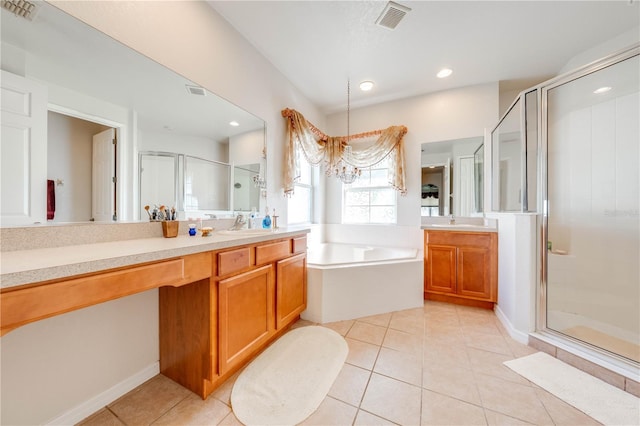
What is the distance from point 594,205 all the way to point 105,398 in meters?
4.01

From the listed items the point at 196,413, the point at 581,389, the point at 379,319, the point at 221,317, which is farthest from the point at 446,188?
the point at 196,413

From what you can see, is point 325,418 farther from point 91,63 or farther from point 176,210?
point 91,63

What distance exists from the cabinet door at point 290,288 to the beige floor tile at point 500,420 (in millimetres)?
1312

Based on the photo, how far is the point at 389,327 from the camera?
2.02 metres

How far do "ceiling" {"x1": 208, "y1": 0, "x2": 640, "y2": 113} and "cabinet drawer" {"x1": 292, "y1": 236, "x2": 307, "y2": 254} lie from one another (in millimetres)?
1829

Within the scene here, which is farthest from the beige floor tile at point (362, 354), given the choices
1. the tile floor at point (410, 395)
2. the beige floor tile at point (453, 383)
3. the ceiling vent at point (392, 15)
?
the ceiling vent at point (392, 15)

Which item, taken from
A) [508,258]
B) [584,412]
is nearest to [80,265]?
[584,412]

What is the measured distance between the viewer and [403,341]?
5.91 feet

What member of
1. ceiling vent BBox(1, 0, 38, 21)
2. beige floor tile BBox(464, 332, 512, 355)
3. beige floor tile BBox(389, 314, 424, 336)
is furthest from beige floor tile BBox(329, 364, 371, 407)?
ceiling vent BBox(1, 0, 38, 21)

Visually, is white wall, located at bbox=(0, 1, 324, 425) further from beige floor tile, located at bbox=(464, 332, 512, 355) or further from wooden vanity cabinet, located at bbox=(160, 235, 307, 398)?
beige floor tile, located at bbox=(464, 332, 512, 355)

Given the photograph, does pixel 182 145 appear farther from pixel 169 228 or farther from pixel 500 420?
pixel 500 420

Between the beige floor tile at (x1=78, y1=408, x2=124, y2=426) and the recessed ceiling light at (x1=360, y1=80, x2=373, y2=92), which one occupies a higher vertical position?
the recessed ceiling light at (x1=360, y1=80, x2=373, y2=92)

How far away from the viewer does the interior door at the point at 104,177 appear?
1163 millimetres

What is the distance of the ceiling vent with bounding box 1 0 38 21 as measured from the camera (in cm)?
90
